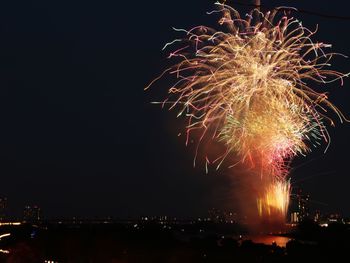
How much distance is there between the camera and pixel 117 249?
32938 millimetres

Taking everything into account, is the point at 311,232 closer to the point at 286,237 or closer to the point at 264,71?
the point at 286,237

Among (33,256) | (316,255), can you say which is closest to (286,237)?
(316,255)

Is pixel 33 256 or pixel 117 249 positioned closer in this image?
pixel 33 256

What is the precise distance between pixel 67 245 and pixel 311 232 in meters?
36.2

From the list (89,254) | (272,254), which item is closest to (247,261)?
(272,254)

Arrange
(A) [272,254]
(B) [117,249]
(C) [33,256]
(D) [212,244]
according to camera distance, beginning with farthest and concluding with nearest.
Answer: (D) [212,244]
(B) [117,249]
(A) [272,254]
(C) [33,256]

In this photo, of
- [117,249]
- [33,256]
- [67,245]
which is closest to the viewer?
[33,256]

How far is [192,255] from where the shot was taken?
27641 millimetres

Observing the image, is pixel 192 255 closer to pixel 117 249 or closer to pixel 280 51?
pixel 117 249

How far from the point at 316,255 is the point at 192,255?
5.23 metres

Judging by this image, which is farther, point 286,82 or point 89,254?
point 89,254

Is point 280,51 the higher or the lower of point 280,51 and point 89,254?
the higher

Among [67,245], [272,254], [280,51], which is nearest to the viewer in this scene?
[280,51]

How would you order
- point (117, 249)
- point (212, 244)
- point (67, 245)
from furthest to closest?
point (212, 244) → point (67, 245) → point (117, 249)
